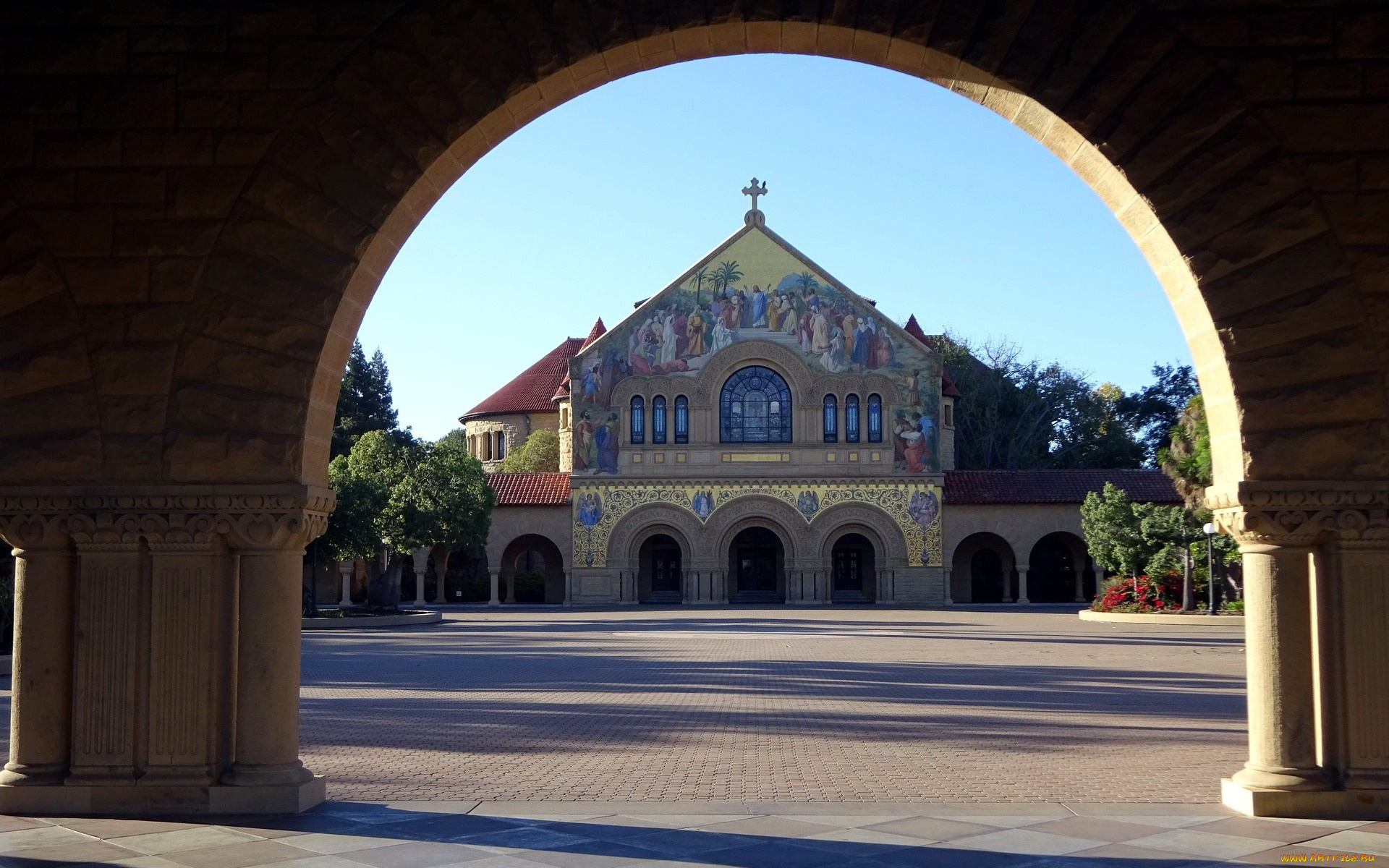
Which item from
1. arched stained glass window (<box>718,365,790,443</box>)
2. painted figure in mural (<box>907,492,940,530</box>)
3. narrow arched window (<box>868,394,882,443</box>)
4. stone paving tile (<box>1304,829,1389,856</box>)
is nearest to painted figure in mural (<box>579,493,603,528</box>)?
arched stained glass window (<box>718,365,790,443</box>)

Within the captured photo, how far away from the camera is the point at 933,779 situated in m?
9.04

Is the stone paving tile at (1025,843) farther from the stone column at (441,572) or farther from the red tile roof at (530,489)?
the stone column at (441,572)

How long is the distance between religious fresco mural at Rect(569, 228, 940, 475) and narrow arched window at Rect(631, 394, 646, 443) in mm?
494

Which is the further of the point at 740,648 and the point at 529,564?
the point at 529,564

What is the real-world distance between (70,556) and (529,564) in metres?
51.2

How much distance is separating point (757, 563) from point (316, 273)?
44.2 meters

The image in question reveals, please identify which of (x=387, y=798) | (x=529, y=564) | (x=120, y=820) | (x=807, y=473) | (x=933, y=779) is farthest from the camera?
(x=529, y=564)

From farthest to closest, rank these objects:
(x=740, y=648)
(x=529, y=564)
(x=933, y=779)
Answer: (x=529, y=564), (x=740, y=648), (x=933, y=779)

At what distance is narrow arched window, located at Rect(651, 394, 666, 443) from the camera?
1903 inches

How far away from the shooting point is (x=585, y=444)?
48.8 meters

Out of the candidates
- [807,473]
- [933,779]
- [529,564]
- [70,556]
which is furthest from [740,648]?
[529,564]

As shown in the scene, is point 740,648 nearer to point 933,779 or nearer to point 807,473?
point 933,779

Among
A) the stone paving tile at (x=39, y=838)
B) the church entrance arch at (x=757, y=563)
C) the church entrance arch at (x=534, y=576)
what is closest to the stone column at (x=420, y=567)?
the church entrance arch at (x=534, y=576)

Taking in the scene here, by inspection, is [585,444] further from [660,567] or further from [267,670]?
[267,670]
